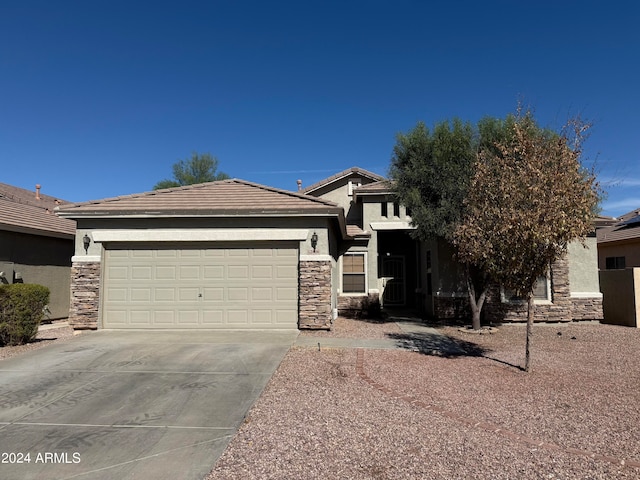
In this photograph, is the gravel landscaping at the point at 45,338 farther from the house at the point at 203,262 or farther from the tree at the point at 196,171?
the tree at the point at 196,171

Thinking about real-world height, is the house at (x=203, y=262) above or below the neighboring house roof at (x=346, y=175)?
below

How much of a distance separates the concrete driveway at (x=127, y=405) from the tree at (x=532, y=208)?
4.56m

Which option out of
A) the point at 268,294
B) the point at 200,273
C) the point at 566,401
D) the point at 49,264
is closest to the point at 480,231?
the point at 566,401

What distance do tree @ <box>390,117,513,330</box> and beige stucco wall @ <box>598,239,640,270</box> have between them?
10.4 m

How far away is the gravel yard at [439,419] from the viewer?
404 centimetres

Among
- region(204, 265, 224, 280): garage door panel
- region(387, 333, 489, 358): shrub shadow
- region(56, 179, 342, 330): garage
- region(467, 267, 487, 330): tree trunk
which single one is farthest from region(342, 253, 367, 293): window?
region(204, 265, 224, 280): garage door panel

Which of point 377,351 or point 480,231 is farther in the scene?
point 377,351

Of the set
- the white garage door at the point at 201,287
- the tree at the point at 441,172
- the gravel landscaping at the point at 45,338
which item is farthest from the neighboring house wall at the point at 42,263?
the tree at the point at 441,172

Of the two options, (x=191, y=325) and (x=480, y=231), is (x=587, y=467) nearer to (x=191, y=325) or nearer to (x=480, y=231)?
(x=480, y=231)

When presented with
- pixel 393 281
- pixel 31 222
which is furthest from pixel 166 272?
pixel 393 281

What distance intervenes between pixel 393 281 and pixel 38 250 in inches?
550

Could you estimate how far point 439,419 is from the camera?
5242mm

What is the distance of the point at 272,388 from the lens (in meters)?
6.39

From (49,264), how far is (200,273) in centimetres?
670
